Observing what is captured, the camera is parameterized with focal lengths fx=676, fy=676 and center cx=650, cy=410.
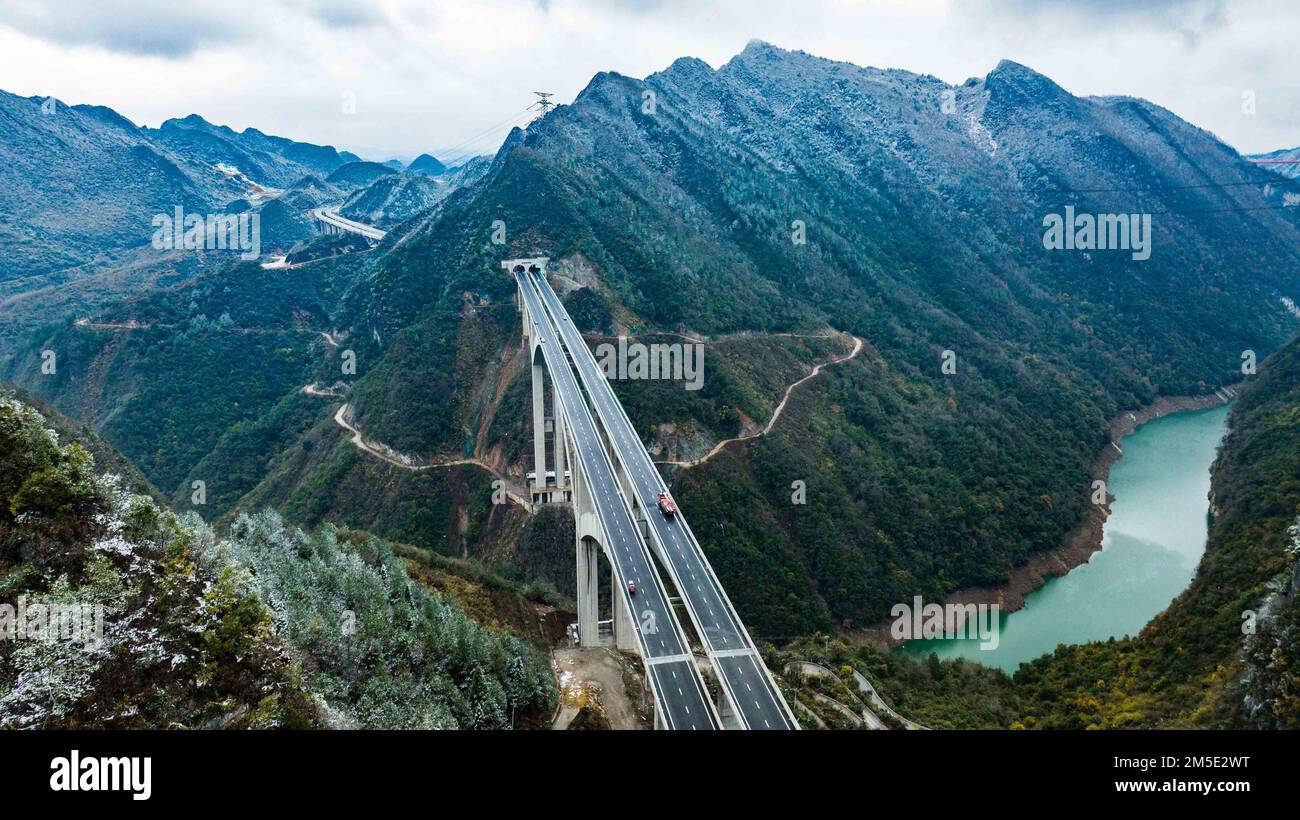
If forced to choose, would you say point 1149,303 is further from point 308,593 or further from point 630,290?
point 308,593

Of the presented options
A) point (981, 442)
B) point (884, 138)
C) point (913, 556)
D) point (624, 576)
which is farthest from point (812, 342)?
point (884, 138)

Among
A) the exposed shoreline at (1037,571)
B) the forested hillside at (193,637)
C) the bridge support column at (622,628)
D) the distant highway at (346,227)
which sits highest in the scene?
the distant highway at (346,227)

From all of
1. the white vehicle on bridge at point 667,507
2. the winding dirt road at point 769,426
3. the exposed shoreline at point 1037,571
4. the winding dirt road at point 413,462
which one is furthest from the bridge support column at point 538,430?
the exposed shoreline at point 1037,571

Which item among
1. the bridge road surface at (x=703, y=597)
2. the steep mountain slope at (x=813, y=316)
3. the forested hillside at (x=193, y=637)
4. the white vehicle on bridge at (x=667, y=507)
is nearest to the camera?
the forested hillside at (x=193, y=637)

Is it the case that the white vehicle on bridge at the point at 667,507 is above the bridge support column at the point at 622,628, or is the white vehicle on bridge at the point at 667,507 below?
above

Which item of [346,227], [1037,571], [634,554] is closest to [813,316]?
[1037,571]

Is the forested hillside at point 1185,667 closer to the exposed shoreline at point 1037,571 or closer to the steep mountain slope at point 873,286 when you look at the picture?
the exposed shoreline at point 1037,571

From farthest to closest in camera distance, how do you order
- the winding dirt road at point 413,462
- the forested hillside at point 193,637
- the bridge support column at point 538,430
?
the winding dirt road at point 413,462 → the bridge support column at point 538,430 → the forested hillside at point 193,637
